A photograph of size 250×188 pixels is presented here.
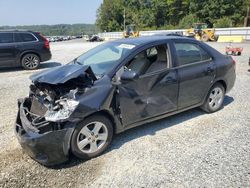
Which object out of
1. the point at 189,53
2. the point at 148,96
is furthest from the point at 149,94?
the point at 189,53

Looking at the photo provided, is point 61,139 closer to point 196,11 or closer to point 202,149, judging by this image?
point 202,149

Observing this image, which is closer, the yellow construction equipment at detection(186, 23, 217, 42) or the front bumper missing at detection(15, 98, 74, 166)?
the front bumper missing at detection(15, 98, 74, 166)

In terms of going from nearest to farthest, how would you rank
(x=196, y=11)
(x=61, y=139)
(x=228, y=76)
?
1. (x=61, y=139)
2. (x=228, y=76)
3. (x=196, y=11)

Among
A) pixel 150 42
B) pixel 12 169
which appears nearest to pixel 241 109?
pixel 150 42

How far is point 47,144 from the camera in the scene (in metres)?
3.33

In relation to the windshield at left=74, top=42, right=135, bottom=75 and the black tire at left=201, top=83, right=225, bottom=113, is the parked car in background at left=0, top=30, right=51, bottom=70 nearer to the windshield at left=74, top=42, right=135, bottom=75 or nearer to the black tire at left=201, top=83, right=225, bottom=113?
the windshield at left=74, top=42, right=135, bottom=75

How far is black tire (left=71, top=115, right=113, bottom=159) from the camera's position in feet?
11.7

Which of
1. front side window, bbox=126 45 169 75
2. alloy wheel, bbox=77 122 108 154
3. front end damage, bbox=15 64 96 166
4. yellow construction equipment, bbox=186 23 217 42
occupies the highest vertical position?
yellow construction equipment, bbox=186 23 217 42

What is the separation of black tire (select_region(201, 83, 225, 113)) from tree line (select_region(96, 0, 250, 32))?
41156mm

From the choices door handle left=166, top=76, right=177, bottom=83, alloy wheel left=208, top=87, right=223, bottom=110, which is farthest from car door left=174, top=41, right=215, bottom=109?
alloy wheel left=208, top=87, right=223, bottom=110

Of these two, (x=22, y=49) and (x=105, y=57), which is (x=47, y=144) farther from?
(x=22, y=49)

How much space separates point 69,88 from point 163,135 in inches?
70.9

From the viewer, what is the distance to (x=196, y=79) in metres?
4.88

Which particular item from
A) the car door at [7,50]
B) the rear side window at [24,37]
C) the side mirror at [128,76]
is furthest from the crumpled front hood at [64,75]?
the rear side window at [24,37]
